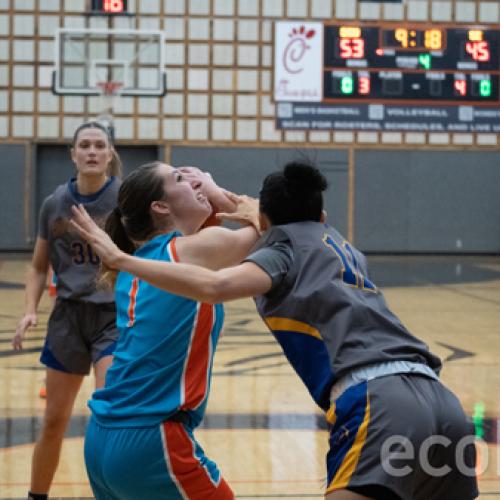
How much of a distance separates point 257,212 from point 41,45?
1688 centimetres

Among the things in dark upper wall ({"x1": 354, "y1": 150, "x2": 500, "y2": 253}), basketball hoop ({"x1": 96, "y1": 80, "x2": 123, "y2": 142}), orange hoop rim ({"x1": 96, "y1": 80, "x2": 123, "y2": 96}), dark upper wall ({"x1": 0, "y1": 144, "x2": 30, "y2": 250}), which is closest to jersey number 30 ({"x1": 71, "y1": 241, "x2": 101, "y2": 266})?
basketball hoop ({"x1": 96, "y1": 80, "x2": 123, "y2": 142})

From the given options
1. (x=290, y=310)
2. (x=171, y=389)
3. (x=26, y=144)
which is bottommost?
(x=171, y=389)

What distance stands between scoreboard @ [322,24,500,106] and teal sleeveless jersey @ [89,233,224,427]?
16477 mm

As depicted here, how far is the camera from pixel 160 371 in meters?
2.38

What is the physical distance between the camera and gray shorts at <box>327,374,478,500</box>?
229cm

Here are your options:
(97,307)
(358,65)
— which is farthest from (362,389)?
(358,65)

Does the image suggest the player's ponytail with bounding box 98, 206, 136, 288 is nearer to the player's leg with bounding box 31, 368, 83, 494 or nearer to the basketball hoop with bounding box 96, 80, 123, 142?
the player's leg with bounding box 31, 368, 83, 494

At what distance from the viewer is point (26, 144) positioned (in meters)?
18.8

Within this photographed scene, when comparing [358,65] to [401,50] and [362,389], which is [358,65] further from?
[362,389]

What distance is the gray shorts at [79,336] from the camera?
399 centimetres

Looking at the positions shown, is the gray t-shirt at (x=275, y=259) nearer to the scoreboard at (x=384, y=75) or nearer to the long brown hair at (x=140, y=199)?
the long brown hair at (x=140, y=199)

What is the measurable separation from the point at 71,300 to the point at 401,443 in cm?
214

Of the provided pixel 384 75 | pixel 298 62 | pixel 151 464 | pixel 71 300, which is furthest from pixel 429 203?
pixel 151 464

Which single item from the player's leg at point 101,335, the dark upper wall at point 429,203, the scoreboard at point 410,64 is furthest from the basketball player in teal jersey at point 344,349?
the dark upper wall at point 429,203
